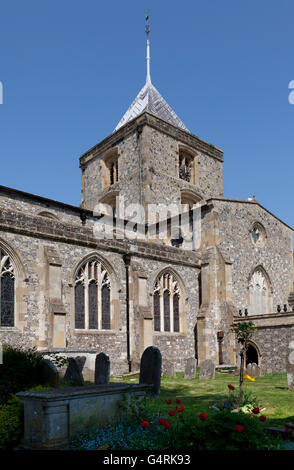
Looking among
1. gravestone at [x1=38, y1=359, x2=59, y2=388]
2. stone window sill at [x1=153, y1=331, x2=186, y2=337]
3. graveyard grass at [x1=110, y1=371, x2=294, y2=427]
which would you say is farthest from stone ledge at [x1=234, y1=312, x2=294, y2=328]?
gravestone at [x1=38, y1=359, x2=59, y2=388]

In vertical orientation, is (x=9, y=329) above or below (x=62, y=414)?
above

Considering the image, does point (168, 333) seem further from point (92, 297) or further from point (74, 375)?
point (74, 375)

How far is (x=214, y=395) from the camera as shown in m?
11.8

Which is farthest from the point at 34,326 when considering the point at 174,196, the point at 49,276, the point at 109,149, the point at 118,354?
the point at 109,149

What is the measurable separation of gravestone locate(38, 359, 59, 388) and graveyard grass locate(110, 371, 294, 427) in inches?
92.7

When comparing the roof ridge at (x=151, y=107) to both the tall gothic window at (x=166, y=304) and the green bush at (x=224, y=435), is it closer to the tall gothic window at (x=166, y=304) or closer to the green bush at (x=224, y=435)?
the tall gothic window at (x=166, y=304)

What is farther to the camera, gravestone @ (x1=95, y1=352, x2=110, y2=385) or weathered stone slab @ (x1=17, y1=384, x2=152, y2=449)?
gravestone @ (x1=95, y1=352, x2=110, y2=385)

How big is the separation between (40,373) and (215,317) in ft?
42.0

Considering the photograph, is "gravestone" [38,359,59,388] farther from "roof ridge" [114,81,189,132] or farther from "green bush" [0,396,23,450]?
"roof ridge" [114,81,189,132]

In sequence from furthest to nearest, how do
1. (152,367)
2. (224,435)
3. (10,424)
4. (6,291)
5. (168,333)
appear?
1. (168,333)
2. (6,291)
3. (152,367)
4. (10,424)
5. (224,435)

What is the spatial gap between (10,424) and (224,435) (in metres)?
3.50

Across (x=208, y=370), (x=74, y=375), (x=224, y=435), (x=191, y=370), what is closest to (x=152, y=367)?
(x=74, y=375)

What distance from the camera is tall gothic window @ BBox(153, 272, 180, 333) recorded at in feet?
67.7

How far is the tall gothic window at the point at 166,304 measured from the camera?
812 inches
